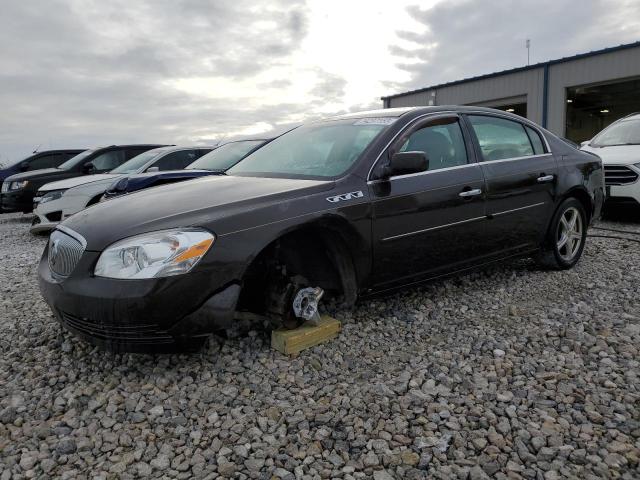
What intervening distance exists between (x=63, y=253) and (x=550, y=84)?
18.7m

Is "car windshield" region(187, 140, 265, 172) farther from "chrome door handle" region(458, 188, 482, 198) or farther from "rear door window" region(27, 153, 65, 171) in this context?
"rear door window" region(27, 153, 65, 171)

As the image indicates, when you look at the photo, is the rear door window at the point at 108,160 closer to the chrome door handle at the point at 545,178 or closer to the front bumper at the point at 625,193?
the chrome door handle at the point at 545,178

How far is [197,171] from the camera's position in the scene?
19.4 feet

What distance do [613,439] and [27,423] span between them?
267cm

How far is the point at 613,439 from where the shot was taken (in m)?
2.11

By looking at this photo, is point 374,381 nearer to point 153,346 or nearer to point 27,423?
point 153,346

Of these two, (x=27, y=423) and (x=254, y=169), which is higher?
(x=254, y=169)

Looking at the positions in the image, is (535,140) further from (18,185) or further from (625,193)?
(18,185)

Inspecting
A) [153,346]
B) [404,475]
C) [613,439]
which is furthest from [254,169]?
[613,439]

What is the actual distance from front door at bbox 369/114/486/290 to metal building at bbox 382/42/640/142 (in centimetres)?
1542

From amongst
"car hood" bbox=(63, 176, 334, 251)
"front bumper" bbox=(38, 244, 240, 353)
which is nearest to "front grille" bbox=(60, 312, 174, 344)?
"front bumper" bbox=(38, 244, 240, 353)

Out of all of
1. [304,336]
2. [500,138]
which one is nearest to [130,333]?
[304,336]

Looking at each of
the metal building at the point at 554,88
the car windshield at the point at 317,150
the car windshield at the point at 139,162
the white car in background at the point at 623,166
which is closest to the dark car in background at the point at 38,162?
the car windshield at the point at 139,162

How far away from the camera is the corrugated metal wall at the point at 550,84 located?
15992 millimetres
